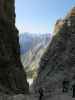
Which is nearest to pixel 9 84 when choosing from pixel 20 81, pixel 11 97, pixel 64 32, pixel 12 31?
pixel 20 81

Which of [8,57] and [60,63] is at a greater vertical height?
[8,57]

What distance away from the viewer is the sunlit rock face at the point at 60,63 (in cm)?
5959

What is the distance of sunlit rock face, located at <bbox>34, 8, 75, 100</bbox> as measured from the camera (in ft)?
196

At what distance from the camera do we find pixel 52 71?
62812 millimetres

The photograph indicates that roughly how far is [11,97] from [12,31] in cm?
1758

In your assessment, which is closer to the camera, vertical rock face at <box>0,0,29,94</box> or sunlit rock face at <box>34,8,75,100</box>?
vertical rock face at <box>0,0,29,94</box>

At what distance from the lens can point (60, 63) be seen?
63594mm

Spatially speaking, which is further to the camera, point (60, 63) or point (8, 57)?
point (60, 63)

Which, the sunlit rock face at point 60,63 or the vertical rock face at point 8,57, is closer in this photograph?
the vertical rock face at point 8,57

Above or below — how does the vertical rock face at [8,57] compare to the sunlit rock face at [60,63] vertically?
above

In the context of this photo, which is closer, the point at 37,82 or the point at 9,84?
the point at 9,84

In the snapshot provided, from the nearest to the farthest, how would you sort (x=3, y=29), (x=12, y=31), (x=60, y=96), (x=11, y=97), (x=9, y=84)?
1. (x=11, y=97)
2. (x=60, y=96)
3. (x=9, y=84)
4. (x=3, y=29)
5. (x=12, y=31)

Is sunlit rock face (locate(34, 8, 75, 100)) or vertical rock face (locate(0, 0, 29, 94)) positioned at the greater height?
vertical rock face (locate(0, 0, 29, 94))

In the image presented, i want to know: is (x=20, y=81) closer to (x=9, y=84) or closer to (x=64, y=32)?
(x=9, y=84)
